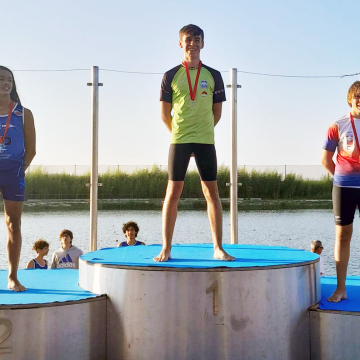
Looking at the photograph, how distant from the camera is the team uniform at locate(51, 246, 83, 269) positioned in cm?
524

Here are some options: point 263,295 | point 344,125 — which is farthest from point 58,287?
point 344,125

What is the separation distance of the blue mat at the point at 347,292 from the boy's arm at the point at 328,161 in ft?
2.53

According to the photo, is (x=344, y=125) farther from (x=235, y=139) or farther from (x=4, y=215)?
(x=235, y=139)

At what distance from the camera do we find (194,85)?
11.3 feet

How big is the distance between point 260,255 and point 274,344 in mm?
698

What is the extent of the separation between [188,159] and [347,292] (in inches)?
53.2

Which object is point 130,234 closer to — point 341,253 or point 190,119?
point 190,119

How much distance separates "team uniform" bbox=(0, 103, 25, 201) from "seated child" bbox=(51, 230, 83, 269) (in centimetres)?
201

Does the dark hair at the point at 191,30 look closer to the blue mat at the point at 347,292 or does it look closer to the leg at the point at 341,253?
the leg at the point at 341,253

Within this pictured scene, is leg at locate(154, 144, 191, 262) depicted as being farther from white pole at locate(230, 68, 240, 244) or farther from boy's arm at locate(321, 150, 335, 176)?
white pole at locate(230, 68, 240, 244)

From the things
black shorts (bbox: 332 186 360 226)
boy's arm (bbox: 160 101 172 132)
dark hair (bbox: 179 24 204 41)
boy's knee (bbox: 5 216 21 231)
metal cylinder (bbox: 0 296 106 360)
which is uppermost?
dark hair (bbox: 179 24 204 41)

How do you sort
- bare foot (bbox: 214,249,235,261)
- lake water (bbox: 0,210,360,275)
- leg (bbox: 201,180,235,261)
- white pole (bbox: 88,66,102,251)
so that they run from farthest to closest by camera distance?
lake water (bbox: 0,210,360,275), white pole (bbox: 88,66,102,251), leg (bbox: 201,180,235,261), bare foot (bbox: 214,249,235,261)

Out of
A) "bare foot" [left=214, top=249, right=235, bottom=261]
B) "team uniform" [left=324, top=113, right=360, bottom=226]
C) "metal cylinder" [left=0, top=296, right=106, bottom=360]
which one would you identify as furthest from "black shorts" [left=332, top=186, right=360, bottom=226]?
"metal cylinder" [left=0, top=296, right=106, bottom=360]

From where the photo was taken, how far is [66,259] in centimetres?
529
